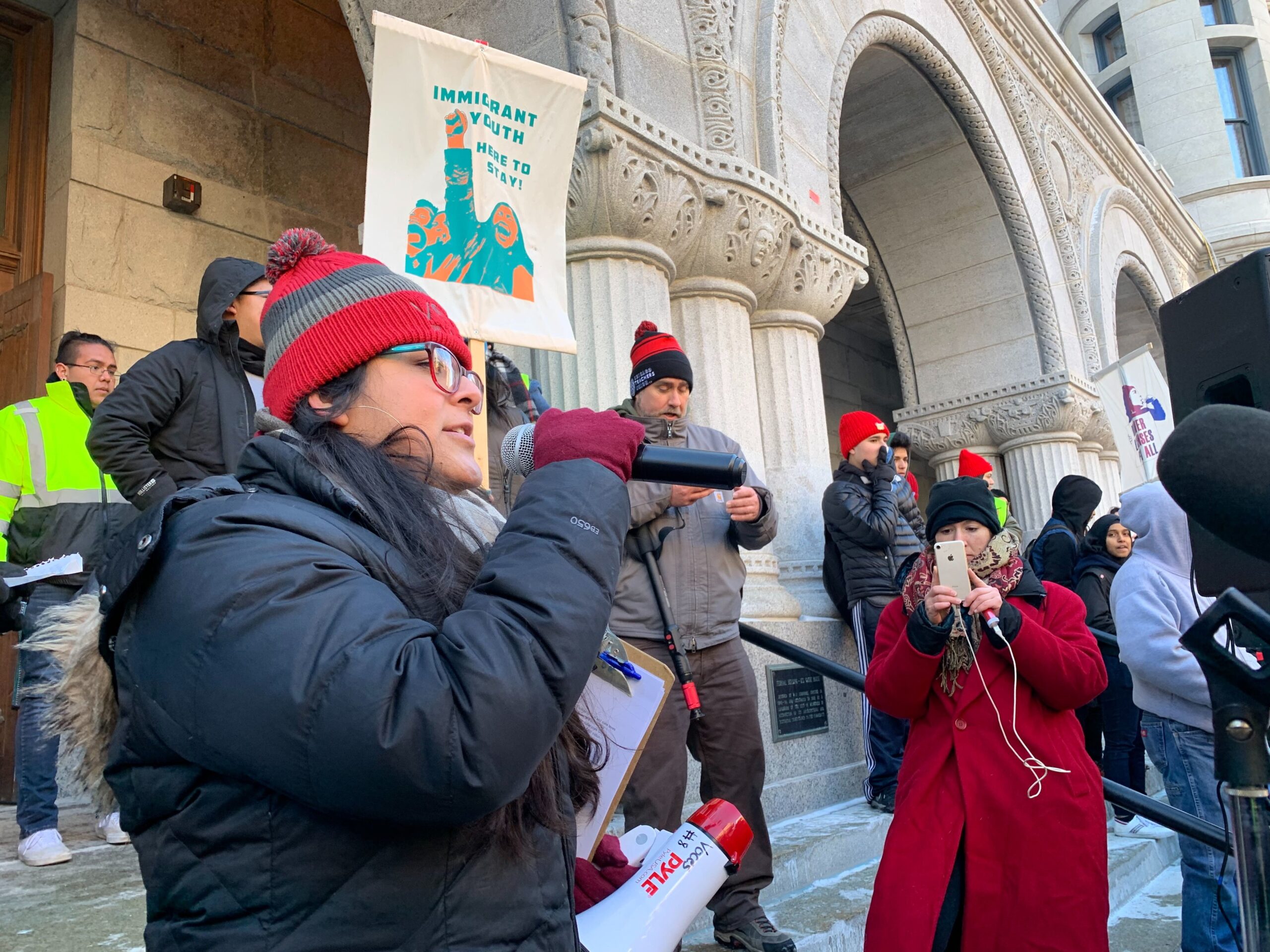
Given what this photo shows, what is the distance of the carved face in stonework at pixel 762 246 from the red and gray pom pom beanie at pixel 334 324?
3553 millimetres

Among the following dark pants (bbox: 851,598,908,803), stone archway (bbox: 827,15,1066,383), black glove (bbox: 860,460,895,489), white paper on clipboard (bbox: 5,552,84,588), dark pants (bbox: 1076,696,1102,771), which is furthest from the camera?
stone archway (bbox: 827,15,1066,383)

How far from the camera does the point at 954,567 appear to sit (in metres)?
2.42

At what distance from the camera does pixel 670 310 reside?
4543mm

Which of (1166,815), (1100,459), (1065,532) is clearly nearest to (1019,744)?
(1166,815)

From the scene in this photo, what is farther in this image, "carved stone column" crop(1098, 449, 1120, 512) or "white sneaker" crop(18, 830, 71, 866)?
"carved stone column" crop(1098, 449, 1120, 512)

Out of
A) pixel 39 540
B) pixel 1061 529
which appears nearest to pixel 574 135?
pixel 39 540

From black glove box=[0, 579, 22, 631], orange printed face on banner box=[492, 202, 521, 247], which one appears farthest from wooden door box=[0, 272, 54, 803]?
orange printed face on banner box=[492, 202, 521, 247]

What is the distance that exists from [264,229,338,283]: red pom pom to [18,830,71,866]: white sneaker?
8.09 ft

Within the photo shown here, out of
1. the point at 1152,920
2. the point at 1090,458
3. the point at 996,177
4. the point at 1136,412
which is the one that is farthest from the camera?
the point at 1090,458

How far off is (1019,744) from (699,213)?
2.88m

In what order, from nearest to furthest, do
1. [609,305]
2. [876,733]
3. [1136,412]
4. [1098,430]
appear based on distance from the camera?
1. [609,305]
2. [876,733]
3. [1136,412]
4. [1098,430]

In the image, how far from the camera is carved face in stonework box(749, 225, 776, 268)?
15.4 ft

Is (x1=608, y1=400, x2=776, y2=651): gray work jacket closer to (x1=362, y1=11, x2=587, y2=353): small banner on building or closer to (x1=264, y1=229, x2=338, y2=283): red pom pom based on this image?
(x1=362, y1=11, x2=587, y2=353): small banner on building

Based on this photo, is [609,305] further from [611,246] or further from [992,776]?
[992,776]
